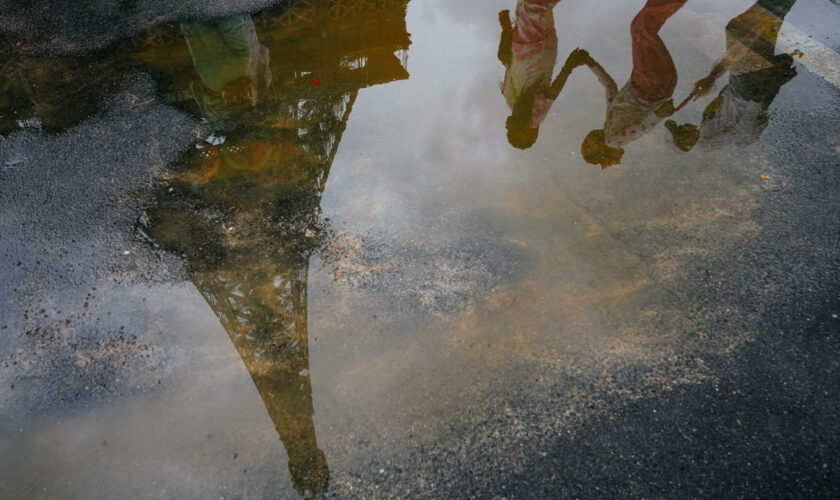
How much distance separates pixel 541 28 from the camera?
289 inches

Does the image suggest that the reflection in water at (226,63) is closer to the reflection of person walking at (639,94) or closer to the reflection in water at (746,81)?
the reflection of person walking at (639,94)

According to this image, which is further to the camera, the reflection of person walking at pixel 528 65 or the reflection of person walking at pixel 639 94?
the reflection of person walking at pixel 528 65

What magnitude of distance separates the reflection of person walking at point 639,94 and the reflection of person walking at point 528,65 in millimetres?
652

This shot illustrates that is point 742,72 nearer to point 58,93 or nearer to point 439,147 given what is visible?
point 439,147

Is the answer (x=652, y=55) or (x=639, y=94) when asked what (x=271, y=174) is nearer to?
(x=639, y=94)

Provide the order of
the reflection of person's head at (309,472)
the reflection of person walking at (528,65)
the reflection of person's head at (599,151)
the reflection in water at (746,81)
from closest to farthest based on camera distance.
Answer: the reflection of person's head at (309,472)
the reflection of person's head at (599,151)
the reflection in water at (746,81)
the reflection of person walking at (528,65)

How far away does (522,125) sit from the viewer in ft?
19.8

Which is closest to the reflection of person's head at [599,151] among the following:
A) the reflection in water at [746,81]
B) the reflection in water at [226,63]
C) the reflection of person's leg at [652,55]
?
the reflection in water at [746,81]

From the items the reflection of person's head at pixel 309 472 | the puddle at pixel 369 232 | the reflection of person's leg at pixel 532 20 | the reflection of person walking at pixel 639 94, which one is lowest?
the reflection of person's head at pixel 309 472

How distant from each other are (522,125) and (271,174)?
2924mm

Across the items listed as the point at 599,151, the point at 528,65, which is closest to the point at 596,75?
the point at 528,65

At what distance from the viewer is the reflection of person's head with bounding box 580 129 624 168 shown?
5.52 meters

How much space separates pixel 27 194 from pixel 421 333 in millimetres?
4403

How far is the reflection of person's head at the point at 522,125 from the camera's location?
19.1ft
